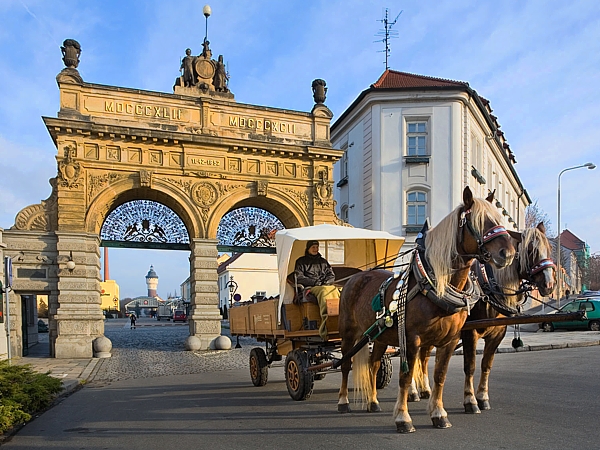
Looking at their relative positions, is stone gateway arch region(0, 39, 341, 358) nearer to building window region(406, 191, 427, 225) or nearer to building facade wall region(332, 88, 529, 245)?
building facade wall region(332, 88, 529, 245)

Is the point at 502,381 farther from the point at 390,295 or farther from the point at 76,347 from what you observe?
the point at 76,347

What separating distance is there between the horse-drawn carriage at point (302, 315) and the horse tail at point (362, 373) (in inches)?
31.5

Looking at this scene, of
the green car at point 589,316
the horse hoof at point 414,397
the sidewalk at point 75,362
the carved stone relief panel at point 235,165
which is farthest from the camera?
the green car at point 589,316

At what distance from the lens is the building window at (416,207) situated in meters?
23.6

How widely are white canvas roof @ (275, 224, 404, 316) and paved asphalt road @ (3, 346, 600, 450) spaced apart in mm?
1989

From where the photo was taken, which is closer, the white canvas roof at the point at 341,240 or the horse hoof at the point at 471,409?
the horse hoof at the point at 471,409

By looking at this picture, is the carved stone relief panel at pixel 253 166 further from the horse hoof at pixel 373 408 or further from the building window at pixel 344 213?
the horse hoof at pixel 373 408

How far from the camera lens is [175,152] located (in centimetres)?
1919

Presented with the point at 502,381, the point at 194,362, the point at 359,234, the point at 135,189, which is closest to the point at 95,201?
the point at 135,189

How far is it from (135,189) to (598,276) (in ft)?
256

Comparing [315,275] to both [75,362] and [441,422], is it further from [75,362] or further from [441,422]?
[75,362]

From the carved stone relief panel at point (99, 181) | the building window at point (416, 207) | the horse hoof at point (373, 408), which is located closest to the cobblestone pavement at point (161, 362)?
the carved stone relief panel at point (99, 181)

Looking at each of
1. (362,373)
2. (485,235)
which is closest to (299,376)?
(362,373)

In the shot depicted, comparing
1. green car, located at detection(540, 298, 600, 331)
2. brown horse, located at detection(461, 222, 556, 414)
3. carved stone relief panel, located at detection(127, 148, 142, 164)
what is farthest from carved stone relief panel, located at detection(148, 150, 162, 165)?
green car, located at detection(540, 298, 600, 331)
